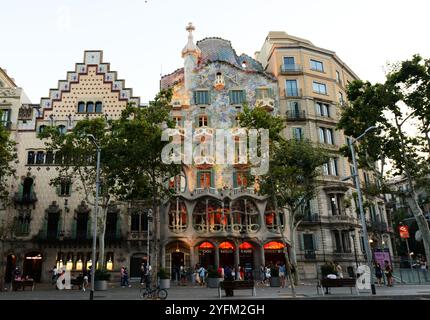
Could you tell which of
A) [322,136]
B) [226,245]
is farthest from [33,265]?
[322,136]

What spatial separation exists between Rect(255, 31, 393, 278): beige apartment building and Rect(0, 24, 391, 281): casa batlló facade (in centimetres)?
13

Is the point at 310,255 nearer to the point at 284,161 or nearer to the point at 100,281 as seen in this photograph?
the point at 284,161

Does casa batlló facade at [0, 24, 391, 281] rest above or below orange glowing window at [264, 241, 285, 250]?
above

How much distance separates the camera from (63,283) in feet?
101

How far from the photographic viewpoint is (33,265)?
120 feet

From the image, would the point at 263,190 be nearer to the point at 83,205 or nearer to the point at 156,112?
the point at 156,112

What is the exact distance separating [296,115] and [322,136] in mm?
4187

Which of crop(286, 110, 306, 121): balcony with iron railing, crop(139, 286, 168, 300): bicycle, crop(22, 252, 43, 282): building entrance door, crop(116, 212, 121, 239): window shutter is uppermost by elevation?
crop(286, 110, 306, 121): balcony with iron railing

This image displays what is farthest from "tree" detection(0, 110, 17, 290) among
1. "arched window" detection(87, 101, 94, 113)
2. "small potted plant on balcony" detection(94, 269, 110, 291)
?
"small potted plant on balcony" detection(94, 269, 110, 291)

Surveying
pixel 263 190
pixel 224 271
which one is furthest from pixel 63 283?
pixel 263 190

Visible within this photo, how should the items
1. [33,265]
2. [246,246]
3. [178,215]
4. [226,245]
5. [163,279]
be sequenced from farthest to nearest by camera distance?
1. [246,246]
2. [226,245]
3. [178,215]
4. [33,265]
5. [163,279]

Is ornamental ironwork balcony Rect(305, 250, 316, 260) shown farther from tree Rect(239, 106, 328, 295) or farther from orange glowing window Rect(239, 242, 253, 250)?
tree Rect(239, 106, 328, 295)

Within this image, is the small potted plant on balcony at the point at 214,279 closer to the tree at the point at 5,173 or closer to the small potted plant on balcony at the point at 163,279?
the small potted plant on balcony at the point at 163,279

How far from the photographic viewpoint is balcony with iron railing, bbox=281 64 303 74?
45.7 meters
